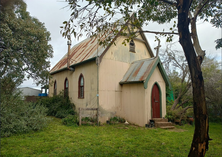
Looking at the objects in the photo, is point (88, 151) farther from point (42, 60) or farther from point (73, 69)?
point (73, 69)

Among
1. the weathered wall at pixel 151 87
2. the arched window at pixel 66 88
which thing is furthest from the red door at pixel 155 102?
the arched window at pixel 66 88

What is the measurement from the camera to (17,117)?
29.8ft

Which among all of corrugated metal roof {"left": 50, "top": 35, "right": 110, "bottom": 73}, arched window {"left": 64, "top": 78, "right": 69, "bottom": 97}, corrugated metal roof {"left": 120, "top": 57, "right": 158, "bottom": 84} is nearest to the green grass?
corrugated metal roof {"left": 120, "top": 57, "right": 158, "bottom": 84}

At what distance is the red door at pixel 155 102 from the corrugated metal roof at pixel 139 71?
5.03ft

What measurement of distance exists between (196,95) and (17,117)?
8522 mm

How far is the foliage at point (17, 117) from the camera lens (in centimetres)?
829

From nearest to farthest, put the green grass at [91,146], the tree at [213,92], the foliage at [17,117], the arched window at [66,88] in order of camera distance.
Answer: the green grass at [91,146] < the foliage at [17,117] < the tree at [213,92] < the arched window at [66,88]

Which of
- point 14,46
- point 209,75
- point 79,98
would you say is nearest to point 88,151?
point 14,46

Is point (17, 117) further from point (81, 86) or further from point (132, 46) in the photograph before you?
point (132, 46)

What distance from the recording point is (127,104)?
43.7ft

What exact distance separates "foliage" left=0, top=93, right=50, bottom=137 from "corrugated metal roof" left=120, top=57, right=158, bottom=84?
6.58 meters

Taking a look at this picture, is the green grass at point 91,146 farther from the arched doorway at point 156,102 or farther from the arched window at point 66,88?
the arched window at point 66,88

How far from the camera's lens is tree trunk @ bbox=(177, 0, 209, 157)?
17.1 feet

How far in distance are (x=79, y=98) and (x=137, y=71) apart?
5506 millimetres
